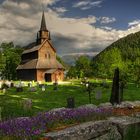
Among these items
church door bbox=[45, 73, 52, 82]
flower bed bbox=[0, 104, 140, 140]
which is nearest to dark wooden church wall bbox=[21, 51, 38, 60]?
church door bbox=[45, 73, 52, 82]

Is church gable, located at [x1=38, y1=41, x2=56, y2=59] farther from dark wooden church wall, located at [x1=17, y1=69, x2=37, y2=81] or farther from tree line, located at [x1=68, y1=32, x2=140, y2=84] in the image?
tree line, located at [x1=68, y1=32, x2=140, y2=84]

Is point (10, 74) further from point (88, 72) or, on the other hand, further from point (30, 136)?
point (30, 136)

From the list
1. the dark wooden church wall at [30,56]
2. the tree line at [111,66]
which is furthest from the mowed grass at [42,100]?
the dark wooden church wall at [30,56]

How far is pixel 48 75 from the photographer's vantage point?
80062 millimetres

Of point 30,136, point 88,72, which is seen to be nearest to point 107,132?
point 30,136

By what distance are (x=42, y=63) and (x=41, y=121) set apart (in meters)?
71.6

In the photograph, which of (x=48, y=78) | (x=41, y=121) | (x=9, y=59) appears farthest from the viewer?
(x=9, y=59)

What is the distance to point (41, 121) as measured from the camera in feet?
36.7

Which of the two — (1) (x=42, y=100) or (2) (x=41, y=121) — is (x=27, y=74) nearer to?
(1) (x=42, y=100)

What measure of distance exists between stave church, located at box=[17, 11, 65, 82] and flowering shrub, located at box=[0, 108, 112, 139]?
6479cm

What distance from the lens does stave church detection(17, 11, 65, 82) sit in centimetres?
7944

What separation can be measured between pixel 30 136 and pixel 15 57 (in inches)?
3485

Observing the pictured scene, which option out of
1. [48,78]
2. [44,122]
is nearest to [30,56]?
[48,78]

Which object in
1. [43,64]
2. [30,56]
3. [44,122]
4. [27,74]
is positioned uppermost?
[30,56]
